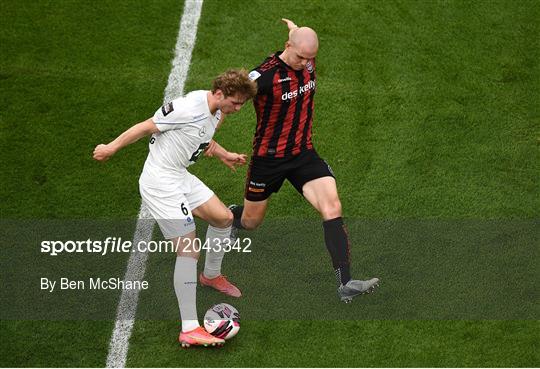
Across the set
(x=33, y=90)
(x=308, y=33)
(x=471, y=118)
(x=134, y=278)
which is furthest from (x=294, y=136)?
(x=33, y=90)

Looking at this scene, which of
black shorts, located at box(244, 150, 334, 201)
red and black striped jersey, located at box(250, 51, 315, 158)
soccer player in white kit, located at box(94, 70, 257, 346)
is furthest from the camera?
black shorts, located at box(244, 150, 334, 201)

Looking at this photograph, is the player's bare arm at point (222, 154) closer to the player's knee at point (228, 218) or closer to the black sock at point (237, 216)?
the player's knee at point (228, 218)

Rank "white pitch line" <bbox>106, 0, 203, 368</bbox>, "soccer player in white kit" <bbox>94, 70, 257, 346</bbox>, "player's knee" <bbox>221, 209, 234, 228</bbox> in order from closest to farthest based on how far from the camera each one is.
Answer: "soccer player in white kit" <bbox>94, 70, 257, 346</bbox> < "white pitch line" <bbox>106, 0, 203, 368</bbox> < "player's knee" <bbox>221, 209, 234, 228</bbox>

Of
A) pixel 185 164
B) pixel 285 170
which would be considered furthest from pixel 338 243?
pixel 185 164

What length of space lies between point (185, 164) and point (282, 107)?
998 mm

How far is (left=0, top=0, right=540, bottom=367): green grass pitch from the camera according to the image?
353 inches

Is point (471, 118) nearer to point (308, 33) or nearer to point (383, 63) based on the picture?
point (383, 63)

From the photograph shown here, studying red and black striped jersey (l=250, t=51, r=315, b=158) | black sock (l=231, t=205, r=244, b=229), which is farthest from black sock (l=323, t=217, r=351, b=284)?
black sock (l=231, t=205, r=244, b=229)

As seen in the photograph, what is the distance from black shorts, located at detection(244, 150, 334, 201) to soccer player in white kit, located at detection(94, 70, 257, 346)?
43 cm

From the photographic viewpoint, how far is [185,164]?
347 inches

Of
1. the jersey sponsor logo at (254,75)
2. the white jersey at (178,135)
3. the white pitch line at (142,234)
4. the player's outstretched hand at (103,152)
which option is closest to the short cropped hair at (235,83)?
the white jersey at (178,135)

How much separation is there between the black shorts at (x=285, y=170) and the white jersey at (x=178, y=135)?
0.77 metres

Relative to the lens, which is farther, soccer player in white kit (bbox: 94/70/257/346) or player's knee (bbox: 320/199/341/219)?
player's knee (bbox: 320/199/341/219)

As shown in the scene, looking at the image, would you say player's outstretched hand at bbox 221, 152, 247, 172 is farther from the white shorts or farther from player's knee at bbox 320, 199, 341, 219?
player's knee at bbox 320, 199, 341, 219
